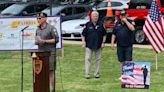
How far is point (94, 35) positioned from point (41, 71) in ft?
15.6

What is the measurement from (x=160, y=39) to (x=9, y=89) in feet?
18.4

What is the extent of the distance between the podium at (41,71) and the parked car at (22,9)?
19.7m

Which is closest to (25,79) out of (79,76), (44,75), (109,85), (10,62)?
(79,76)

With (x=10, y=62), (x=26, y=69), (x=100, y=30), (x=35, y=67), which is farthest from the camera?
(x=10, y=62)

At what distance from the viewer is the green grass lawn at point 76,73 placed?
43.6ft

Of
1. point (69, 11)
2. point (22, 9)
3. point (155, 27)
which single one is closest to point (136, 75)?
point (155, 27)

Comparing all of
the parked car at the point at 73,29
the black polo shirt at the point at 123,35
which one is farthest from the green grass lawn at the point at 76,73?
the parked car at the point at 73,29

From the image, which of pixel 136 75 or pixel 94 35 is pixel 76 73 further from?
pixel 136 75

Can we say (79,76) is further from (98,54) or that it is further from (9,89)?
(9,89)

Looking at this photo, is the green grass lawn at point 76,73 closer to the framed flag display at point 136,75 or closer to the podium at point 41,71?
the framed flag display at point 136,75

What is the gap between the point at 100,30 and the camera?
1448 cm

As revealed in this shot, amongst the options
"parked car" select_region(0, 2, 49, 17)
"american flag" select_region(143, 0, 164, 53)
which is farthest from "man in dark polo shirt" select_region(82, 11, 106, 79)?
"parked car" select_region(0, 2, 49, 17)

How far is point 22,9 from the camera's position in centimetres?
3053

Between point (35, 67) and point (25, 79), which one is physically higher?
point (35, 67)
